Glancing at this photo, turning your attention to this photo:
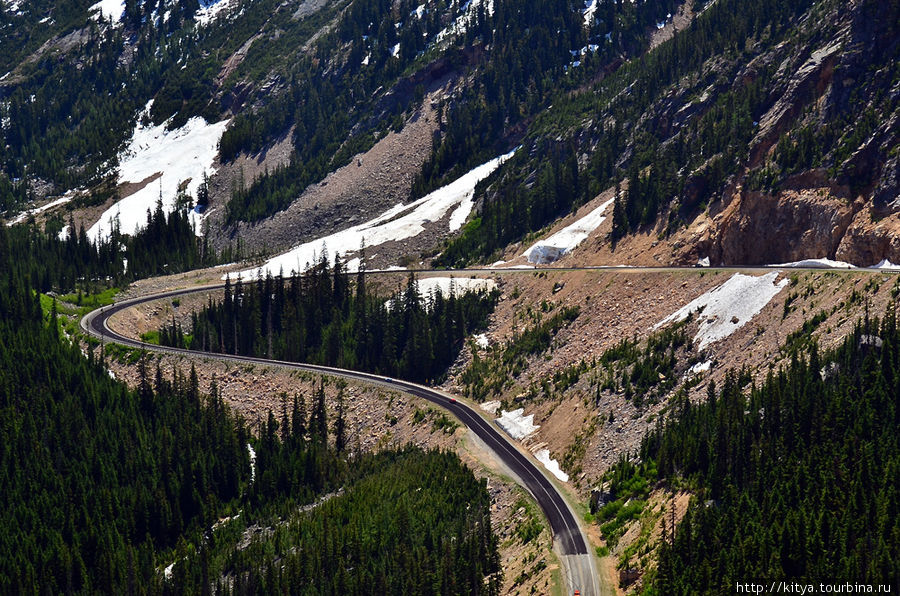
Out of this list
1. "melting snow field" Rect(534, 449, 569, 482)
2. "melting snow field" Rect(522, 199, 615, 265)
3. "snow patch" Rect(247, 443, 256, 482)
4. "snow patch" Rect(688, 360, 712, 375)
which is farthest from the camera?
"melting snow field" Rect(522, 199, 615, 265)

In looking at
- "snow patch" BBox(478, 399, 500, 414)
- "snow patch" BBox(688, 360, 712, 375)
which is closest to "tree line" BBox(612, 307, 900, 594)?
"snow patch" BBox(688, 360, 712, 375)

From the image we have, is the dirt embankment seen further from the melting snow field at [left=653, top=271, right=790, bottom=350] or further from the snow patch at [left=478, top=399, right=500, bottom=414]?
the melting snow field at [left=653, top=271, right=790, bottom=350]

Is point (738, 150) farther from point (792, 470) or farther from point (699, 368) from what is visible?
point (792, 470)

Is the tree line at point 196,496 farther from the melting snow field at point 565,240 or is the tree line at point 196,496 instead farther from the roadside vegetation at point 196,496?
the melting snow field at point 565,240

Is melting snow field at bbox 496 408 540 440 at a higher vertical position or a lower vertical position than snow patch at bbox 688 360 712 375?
lower

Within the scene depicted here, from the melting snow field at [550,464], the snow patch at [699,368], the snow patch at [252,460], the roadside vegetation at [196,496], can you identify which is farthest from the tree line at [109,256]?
the snow patch at [699,368]

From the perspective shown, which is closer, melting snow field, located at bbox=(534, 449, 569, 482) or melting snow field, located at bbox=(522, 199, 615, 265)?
melting snow field, located at bbox=(534, 449, 569, 482)
